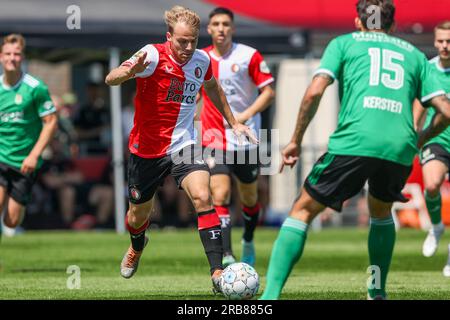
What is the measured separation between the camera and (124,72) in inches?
341

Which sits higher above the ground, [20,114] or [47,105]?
[47,105]

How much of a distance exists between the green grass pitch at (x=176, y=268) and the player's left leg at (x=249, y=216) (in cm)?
30

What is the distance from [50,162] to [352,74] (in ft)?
47.5

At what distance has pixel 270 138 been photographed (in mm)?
22406

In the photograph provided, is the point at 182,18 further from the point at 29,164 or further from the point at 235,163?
the point at 29,164

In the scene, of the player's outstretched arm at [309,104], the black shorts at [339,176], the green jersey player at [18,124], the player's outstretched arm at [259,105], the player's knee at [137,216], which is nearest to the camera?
the player's outstretched arm at [309,104]

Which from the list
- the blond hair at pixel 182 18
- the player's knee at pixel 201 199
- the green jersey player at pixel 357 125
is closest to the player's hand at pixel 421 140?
the green jersey player at pixel 357 125

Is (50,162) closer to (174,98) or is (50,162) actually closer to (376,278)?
(174,98)

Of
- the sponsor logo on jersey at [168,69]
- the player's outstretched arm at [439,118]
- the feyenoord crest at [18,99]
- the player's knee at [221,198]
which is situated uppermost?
the sponsor logo on jersey at [168,69]

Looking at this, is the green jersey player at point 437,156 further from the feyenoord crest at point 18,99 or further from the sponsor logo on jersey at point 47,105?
the feyenoord crest at point 18,99

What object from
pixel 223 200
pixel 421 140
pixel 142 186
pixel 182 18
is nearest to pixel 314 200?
pixel 421 140

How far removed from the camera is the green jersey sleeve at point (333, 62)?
7648 millimetres

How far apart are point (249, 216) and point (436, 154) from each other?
2195 mm

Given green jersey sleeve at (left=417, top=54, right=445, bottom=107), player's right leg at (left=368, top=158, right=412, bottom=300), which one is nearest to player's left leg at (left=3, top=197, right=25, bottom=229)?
player's right leg at (left=368, top=158, right=412, bottom=300)
